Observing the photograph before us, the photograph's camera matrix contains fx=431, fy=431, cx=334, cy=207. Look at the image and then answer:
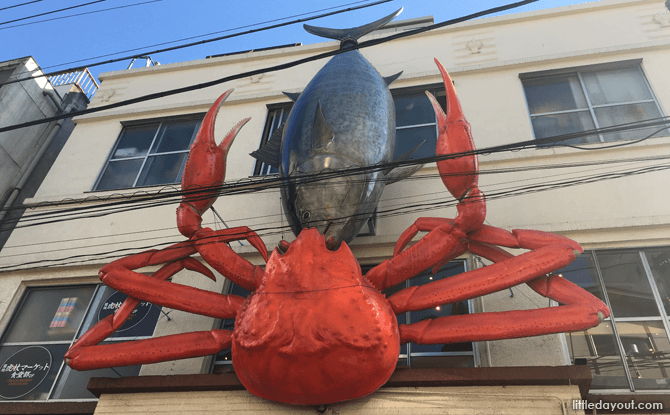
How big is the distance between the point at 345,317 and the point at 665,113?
240 inches

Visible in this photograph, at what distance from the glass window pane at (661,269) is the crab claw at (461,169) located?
273cm

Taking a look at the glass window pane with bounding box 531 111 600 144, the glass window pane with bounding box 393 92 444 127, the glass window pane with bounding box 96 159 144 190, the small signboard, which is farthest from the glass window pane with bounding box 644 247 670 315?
the glass window pane with bounding box 96 159 144 190

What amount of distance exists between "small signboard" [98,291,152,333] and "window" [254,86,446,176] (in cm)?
275

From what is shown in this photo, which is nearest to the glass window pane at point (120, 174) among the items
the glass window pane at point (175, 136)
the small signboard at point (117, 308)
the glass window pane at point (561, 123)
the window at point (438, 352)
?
the glass window pane at point (175, 136)

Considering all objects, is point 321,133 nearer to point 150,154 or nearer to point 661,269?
point 661,269

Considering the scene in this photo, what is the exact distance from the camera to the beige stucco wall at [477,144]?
18.0 feet

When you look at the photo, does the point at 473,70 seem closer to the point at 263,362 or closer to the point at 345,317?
the point at 345,317

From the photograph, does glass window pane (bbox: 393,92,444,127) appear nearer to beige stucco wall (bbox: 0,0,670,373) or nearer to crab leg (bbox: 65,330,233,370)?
beige stucco wall (bbox: 0,0,670,373)

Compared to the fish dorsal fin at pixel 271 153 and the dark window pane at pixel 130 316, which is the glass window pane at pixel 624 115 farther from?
the dark window pane at pixel 130 316

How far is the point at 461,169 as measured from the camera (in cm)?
389

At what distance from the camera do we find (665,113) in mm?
6406

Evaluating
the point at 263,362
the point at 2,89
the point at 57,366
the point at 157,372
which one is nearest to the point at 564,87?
the point at 263,362

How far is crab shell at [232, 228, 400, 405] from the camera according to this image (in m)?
3.37

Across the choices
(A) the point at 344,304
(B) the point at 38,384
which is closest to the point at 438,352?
(A) the point at 344,304
